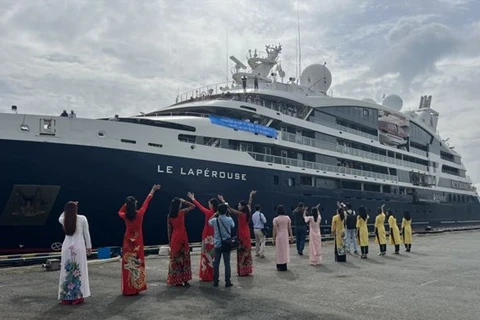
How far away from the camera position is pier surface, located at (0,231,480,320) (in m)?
5.56

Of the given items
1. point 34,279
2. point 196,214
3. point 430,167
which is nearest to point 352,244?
point 196,214

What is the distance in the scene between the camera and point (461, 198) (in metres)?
41.0

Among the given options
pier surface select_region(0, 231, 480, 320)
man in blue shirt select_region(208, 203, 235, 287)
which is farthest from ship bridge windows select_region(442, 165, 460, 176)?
man in blue shirt select_region(208, 203, 235, 287)

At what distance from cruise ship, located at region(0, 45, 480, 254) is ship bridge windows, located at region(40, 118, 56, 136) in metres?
0.03

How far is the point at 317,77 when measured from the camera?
30.5 meters

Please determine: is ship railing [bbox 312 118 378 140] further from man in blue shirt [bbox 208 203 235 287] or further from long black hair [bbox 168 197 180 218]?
long black hair [bbox 168 197 180 218]

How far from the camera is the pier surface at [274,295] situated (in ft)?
18.2

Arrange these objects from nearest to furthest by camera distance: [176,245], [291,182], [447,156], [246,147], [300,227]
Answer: [176,245] → [300,227] → [246,147] → [291,182] → [447,156]

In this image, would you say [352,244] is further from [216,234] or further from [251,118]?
[251,118]

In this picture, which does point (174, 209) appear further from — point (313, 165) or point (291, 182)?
point (313, 165)

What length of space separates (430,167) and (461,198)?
7.58 m

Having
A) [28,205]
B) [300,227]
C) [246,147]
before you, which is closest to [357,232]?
[300,227]

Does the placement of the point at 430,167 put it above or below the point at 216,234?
above

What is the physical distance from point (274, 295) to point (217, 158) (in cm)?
1079
